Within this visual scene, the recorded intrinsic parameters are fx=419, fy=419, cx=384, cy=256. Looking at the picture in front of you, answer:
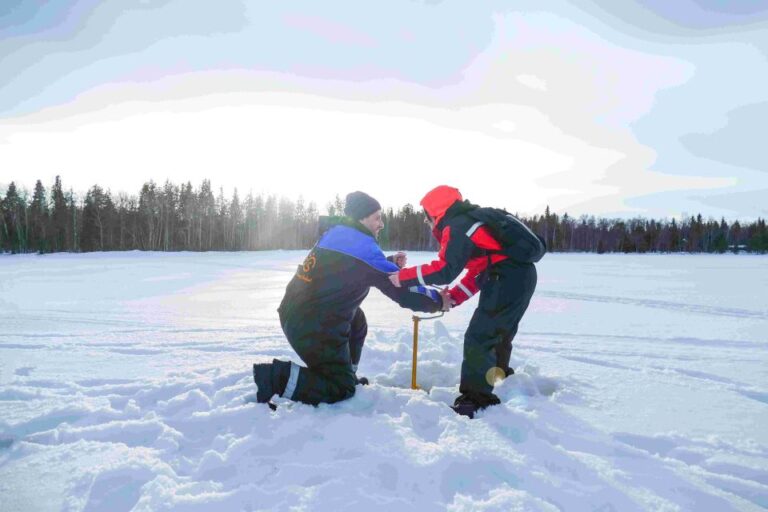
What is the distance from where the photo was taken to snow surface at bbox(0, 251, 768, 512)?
6.82 feet

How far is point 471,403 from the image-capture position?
10.2 feet

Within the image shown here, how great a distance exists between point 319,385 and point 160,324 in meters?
4.76

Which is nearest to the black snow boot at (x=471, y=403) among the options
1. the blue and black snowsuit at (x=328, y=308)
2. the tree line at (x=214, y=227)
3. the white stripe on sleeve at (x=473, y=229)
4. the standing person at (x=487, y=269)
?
the standing person at (x=487, y=269)

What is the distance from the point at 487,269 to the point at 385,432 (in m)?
1.56

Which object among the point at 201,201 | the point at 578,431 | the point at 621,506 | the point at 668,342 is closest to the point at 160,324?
the point at 578,431

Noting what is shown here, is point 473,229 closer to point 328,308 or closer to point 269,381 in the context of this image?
point 328,308

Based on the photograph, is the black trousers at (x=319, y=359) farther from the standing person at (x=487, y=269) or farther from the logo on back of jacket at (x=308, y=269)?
the standing person at (x=487, y=269)

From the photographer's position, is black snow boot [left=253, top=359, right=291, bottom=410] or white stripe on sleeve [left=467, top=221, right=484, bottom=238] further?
white stripe on sleeve [left=467, top=221, right=484, bottom=238]

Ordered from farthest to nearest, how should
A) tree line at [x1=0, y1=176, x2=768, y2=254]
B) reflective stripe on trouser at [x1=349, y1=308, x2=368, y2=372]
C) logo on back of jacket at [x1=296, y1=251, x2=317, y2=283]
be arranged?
tree line at [x1=0, y1=176, x2=768, y2=254] < reflective stripe on trouser at [x1=349, y1=308, x2=368, y2=372] < logo on back of jacket at [x1=296, y1=251, x2=317, y2=283]

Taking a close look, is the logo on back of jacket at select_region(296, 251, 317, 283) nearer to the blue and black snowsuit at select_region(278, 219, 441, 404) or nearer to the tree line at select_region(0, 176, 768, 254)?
the blue and black snowsuit at select_region(278, 219, 441, 404)

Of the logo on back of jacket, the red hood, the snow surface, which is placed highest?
the red hood

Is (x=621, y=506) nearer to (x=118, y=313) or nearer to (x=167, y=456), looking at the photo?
(x=167, y=456)

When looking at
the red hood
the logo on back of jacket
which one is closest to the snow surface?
the logo on back of jacket

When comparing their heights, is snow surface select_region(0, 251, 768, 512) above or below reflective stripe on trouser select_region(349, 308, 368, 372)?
below
